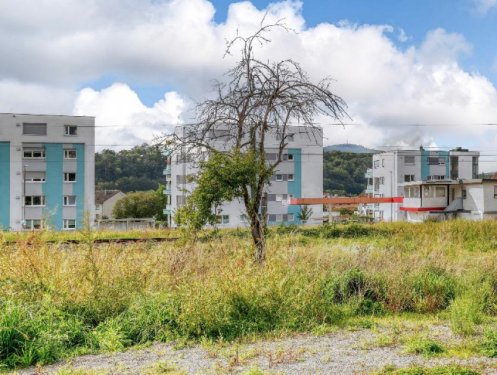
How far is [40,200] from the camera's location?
46031 millimetres

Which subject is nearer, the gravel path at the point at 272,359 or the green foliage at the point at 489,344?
the gravel path at the point at 272,359

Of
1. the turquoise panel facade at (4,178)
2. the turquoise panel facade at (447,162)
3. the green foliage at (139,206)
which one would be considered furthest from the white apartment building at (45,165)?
the turquoise panel facade at (447,162)

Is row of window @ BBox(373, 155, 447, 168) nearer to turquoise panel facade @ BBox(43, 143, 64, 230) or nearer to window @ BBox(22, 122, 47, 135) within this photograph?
turquoise panel facade @ BBox(43, 143, 64, 230)

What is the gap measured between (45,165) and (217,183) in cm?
3848

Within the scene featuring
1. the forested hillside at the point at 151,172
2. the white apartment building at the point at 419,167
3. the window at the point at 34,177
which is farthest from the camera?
the forested hillside at the point at 151,172

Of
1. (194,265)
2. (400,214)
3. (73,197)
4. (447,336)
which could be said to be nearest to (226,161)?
(194,265)

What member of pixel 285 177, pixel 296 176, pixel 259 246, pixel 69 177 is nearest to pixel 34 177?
pixel 69 177

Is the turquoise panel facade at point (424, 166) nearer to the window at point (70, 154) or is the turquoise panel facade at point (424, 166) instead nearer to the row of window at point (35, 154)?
the window at point (70, 154)

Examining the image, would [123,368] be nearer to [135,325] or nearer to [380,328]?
[135,325]

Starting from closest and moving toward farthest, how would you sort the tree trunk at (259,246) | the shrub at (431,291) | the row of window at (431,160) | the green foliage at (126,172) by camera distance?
the shrub at (431,291), the tree trunk at (259,246), the row of window at (431,160), the green foliage at (126,172)

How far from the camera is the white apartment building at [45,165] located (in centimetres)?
4503

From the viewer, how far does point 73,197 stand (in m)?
46.9

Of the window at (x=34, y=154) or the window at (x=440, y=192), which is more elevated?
the window at (x=34, y=154)

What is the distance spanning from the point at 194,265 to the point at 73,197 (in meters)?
41.1
